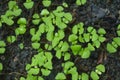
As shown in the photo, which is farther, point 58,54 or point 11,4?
point 11,4

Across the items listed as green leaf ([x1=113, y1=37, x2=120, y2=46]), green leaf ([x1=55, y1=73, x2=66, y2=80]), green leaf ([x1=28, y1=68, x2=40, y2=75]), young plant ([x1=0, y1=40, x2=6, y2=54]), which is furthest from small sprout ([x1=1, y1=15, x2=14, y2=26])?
green leaf ([x1=113, y1=37, x2=120, y2=46])

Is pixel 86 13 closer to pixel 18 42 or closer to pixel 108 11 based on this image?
pixel 108 11

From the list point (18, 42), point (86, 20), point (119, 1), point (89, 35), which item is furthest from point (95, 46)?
point (18, 42)

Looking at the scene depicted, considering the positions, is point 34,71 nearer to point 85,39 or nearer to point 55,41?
point 55,41

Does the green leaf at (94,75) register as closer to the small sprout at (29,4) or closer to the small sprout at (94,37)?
the small sprout at (94,37)

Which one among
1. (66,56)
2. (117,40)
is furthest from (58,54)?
(117,40)

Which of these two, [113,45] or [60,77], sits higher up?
[113,45]

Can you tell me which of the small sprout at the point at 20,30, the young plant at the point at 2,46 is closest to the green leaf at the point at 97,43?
the small sprout at the point at 20,30

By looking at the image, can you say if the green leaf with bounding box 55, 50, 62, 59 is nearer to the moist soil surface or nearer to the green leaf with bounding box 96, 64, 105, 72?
the moist soil surface
